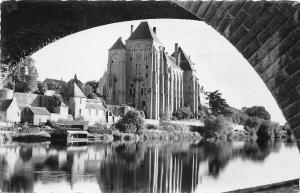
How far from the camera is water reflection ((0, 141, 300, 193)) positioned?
632 inches

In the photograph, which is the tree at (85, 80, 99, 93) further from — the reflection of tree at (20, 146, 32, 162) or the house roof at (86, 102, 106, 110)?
the reflection of tree at (20, 146, 32, 162)

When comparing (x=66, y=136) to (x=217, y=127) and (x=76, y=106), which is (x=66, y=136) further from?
(x=217, y=127)

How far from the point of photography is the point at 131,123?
37750mm

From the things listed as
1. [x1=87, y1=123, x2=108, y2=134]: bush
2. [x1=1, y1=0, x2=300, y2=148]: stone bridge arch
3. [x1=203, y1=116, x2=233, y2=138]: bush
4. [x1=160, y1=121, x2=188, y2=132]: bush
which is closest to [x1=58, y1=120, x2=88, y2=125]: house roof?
[x1=87, y1=123, x2=108, y2=134]: bush

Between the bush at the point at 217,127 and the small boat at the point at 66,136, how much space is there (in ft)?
42.2

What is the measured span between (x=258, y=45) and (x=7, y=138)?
101 feet

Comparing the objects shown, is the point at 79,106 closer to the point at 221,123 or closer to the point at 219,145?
the point at 219,145

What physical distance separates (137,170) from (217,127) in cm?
689

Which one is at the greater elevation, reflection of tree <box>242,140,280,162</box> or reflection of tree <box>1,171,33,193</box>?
reflection of tree <box>242,140,280,162</box>

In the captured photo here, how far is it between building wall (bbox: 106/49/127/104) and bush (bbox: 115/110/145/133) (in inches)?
375

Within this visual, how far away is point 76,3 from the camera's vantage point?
155 inches

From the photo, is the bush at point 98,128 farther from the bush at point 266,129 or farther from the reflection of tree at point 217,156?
the bush at point 266,129

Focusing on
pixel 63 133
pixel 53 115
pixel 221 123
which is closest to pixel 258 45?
pixel 221 123

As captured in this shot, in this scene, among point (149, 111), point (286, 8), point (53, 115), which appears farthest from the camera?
point (149, 111)
